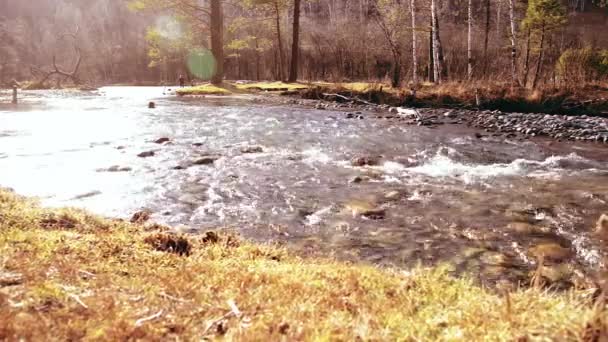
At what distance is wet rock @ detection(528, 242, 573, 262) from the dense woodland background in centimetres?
1726

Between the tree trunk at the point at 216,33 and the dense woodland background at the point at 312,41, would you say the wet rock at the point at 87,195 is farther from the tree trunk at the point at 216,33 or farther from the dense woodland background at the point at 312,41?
the tree trunk at the point at 216,33

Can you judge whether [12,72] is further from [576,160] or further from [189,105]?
[576,160]

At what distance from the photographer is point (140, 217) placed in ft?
19.6

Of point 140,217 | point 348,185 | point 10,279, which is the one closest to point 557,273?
point 348,185

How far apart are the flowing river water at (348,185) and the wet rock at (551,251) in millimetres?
35

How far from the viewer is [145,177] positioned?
8.40 m

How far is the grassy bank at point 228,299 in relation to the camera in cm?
231

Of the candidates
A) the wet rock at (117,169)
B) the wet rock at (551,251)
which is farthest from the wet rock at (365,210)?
the wet rock at (117,169)

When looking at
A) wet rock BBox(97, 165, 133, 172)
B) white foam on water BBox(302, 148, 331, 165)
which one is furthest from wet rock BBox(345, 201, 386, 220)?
wet rock BBox(97, 165, 133, 172)

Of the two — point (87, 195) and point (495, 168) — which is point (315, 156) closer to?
point (495, 168)

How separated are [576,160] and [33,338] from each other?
1130 cm

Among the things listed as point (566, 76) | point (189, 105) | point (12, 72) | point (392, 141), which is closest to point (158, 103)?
point (189, 105)

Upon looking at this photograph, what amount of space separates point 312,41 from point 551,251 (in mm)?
46977

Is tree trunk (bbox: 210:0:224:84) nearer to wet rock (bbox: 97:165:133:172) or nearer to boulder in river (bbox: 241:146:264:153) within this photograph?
boulder in river (bbox: 241:146:264:153)
